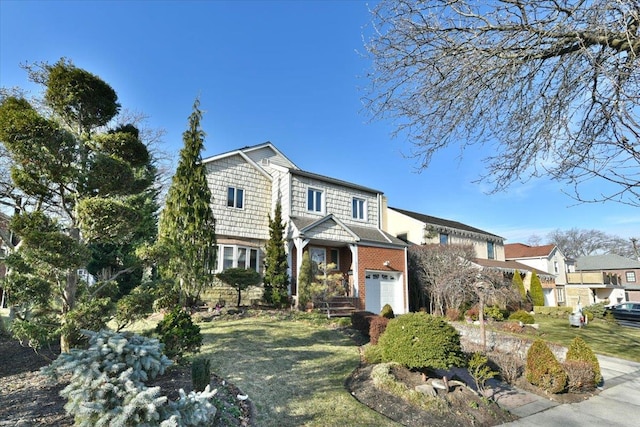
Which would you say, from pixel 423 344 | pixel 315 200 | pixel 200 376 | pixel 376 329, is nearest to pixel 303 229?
pixel 315 200

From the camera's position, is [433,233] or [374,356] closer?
[374,356]

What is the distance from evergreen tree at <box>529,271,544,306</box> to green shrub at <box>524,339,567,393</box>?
22.0m

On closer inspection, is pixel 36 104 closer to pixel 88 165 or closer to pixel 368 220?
pixel 88 165

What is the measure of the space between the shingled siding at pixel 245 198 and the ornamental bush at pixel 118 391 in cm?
1364

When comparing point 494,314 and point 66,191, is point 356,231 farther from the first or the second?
point 66,191

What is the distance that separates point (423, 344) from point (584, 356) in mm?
5784

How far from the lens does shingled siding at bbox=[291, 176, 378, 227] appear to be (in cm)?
1992

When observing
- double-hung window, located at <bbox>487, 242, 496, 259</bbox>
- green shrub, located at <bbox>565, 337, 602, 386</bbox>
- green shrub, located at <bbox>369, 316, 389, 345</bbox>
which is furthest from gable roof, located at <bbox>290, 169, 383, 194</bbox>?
green shrub, located at <bbox>565, 337, 602, 386</bbox>

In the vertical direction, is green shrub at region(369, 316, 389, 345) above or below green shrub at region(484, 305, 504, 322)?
above

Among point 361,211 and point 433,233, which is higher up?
point 361,211

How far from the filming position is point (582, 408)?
26.7 feet

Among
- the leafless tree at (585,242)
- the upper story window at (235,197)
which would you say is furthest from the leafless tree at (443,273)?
the leafless tree at (585,242)

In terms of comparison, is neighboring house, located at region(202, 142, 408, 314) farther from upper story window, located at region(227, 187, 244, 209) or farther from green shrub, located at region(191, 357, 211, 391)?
green shrub, located at region(191, 357, 211, 391)

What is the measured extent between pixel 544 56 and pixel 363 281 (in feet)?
51.1
